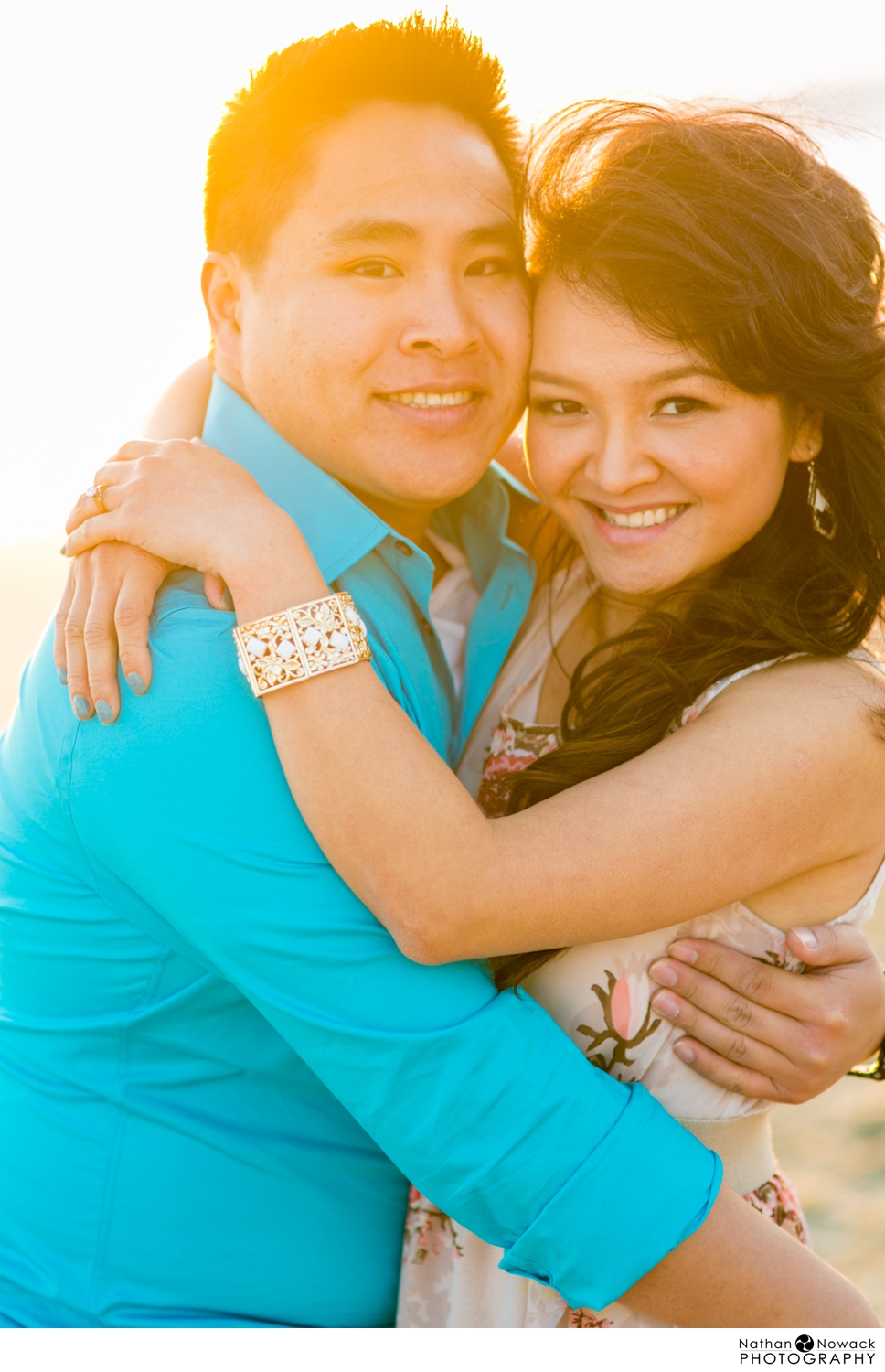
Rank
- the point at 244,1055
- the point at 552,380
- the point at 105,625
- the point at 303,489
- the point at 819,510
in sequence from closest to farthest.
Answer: the point at 105,625 → the point at 244,1055 → the point at 303,489 → the point at 552,380 → the point at 819,510

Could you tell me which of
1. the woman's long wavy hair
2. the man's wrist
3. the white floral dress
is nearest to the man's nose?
the woman's long wavy hair

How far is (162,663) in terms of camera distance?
5.00 ft

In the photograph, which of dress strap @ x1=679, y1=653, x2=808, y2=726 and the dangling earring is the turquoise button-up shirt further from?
the dangling earring

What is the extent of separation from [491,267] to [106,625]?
105 centimetres

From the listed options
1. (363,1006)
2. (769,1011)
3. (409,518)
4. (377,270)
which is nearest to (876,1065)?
(769,1011)

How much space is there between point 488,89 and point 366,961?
5.48 feet

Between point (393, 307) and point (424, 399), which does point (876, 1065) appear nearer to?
point (424, 399)

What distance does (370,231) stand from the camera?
1915 millimetres

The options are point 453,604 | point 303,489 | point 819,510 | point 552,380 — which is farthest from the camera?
point 453,604

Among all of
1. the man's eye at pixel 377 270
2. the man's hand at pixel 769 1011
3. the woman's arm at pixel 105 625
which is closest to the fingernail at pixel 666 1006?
the man's hand at pixel 769 1011

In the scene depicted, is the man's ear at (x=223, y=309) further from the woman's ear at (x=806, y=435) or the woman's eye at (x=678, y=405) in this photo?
the woman's ear at (x=806, y=435)

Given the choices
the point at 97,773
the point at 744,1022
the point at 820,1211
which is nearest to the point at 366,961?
the point at 97,773

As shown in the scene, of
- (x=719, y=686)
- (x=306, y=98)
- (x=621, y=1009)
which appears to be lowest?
(x=621, y=1009)

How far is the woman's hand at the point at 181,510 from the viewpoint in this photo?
160 centimetres
